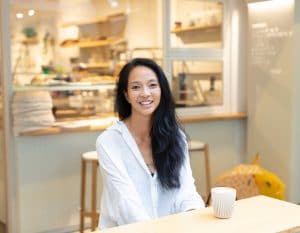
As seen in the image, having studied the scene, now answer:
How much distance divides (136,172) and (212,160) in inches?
95.3

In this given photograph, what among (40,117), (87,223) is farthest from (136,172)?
(87,223)

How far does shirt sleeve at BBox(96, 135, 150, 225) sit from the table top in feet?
0.69

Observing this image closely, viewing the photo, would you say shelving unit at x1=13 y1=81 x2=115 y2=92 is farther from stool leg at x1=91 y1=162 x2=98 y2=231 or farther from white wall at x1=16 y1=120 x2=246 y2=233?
stool leg at x1=91 y1=162 x2=98 y2=231

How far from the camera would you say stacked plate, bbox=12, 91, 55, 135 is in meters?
3.22

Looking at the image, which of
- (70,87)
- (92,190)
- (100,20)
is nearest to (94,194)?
(92,190)

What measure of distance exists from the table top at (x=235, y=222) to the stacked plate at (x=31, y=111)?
1.88 meters

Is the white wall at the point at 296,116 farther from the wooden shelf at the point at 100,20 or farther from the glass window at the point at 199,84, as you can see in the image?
the wooden shelf at the point at 100,20

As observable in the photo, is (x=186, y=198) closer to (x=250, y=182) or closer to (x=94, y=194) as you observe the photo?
(x=250, y=182)

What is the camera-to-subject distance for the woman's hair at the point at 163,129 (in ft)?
6.40

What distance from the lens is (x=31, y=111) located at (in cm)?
326

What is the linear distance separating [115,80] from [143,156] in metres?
1.89

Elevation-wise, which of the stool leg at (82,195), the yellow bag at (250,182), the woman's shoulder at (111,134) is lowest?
the stool leg at (82,195)

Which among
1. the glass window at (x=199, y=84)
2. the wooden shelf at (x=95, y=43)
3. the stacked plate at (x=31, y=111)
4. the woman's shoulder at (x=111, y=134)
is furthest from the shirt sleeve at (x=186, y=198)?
the wooden shelf at (x=95, y=43)

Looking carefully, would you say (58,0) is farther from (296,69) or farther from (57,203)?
(296,69)
